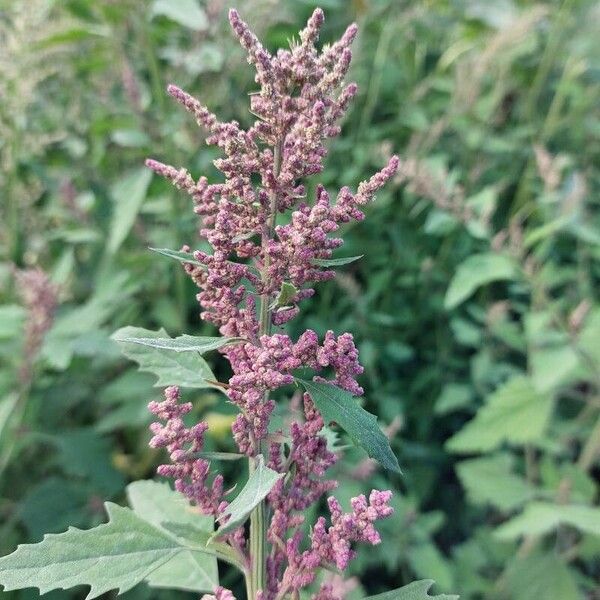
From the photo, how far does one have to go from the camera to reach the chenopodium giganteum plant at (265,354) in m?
0.68

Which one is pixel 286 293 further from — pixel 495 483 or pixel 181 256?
Answer: pixel 495 483

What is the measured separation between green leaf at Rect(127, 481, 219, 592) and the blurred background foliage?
540 millimetres

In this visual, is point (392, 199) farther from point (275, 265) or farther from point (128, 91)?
point (275, 265)

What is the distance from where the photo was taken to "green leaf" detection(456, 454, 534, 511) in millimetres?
1812

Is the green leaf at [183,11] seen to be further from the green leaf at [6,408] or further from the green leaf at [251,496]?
the green leaf at [251,496]

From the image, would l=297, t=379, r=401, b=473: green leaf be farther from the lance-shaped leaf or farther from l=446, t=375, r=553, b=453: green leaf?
l=446, t=375, r=553, b=453: green leaf

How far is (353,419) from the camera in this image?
67 cm

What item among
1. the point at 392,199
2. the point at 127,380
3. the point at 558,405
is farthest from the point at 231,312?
the point at 558,405

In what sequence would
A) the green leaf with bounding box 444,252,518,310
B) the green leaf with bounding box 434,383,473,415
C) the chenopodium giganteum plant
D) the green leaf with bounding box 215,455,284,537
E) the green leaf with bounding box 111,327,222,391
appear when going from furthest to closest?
the green leaf with bounding box 434,383,473,415, the green leaf with bounding box 444,252,518,310, the green leaf with bounding box 111,327,222,391, the chenopodium giganteum plant, the green leaf with bounding box 215,455,284,537

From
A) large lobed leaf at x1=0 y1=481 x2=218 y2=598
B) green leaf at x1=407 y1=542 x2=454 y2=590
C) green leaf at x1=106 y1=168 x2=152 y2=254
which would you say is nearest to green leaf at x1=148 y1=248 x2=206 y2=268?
large lobed leaf at x1=0 y1=481 x2=218 y2=598

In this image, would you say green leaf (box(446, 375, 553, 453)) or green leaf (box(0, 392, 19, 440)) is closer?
green leaf (box(0, 392, 19, 440))

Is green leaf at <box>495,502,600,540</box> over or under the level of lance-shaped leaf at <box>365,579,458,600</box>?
over

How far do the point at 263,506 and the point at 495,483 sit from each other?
1.25m

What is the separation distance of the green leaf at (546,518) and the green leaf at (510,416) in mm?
168
